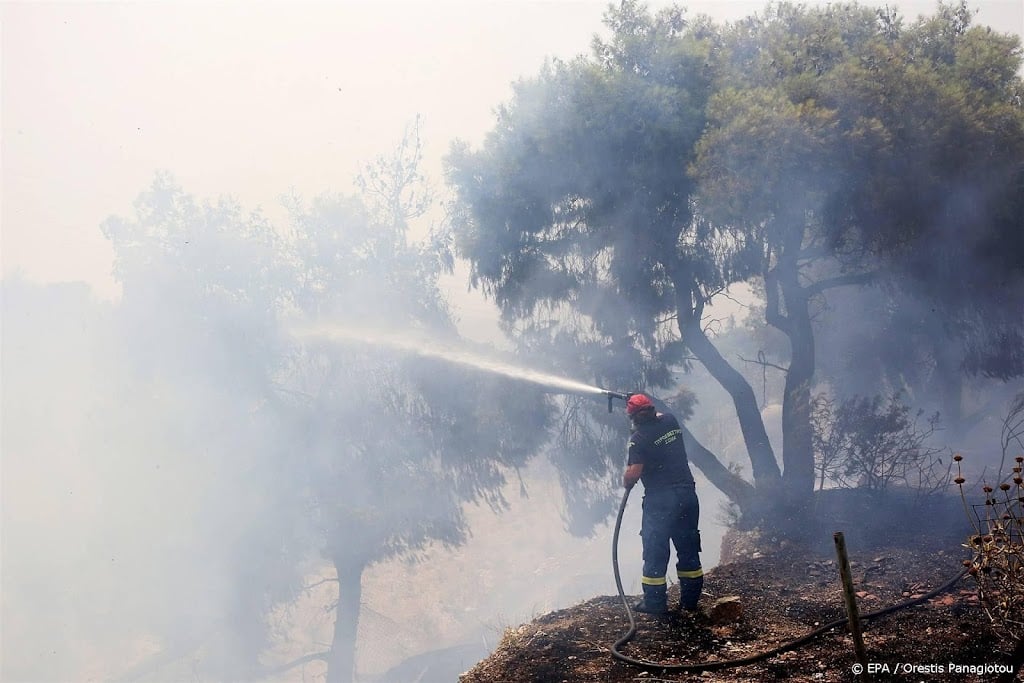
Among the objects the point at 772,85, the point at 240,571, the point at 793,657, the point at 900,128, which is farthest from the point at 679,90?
the point at 240,571

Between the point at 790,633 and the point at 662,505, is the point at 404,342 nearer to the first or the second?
the point at 662,505

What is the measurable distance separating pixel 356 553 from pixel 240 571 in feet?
11.2

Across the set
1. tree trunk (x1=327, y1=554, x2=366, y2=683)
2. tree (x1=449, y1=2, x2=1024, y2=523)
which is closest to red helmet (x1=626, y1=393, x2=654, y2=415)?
tree (x1=449, y1=2, x2=1024, y2=523)

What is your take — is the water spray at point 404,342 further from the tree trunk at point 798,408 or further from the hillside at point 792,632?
the hillside at point 792,632

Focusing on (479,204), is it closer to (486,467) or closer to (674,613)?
(486,467)

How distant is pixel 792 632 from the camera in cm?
546

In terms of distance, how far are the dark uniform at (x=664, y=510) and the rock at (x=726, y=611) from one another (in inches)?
12.7

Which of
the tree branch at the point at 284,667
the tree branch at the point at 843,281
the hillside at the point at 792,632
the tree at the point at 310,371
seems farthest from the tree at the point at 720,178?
the tree branch at the point at 284,667

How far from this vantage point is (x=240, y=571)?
17.3 m

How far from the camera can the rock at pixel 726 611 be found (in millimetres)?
5945

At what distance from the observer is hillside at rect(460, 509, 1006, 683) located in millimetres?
4414

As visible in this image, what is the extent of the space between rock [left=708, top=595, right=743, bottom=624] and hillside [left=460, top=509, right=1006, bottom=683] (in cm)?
6

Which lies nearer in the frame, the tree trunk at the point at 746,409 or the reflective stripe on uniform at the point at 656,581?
the reflective stripe on uniform at the point at 656,581

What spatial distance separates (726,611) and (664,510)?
100 centimetres
